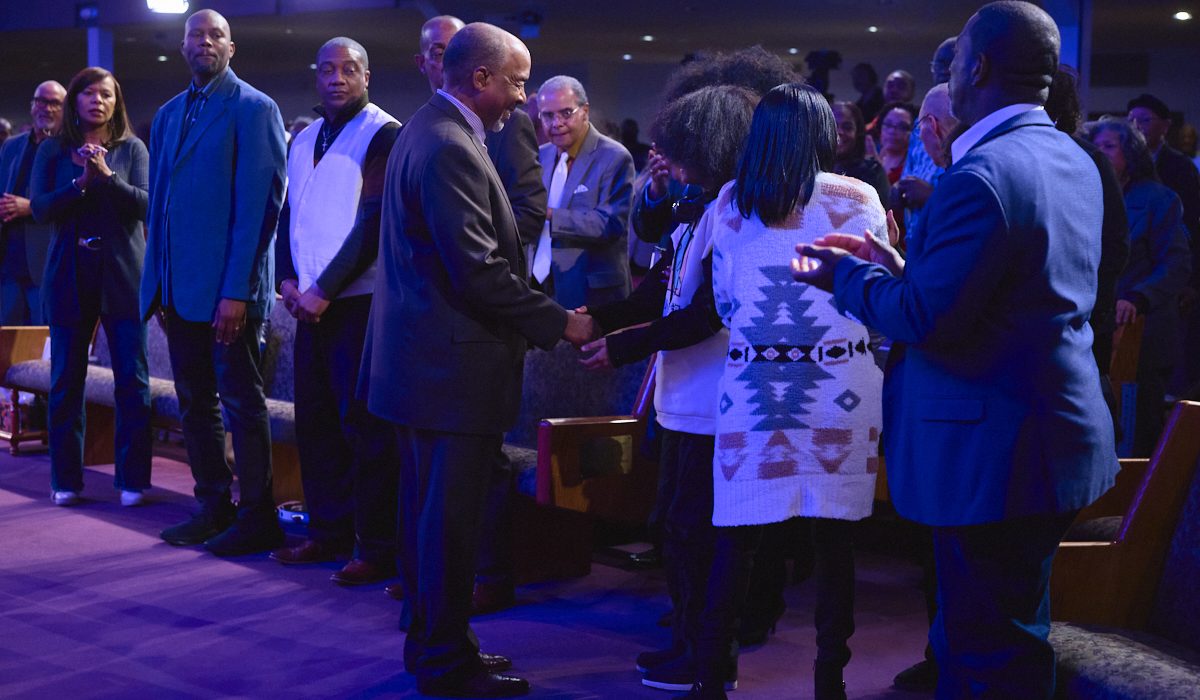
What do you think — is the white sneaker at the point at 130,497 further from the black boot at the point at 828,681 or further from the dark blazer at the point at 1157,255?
the dark blazer at the point at 1157,255

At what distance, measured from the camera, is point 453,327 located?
9.04 ft

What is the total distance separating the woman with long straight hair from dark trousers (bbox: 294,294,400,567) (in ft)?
5.09

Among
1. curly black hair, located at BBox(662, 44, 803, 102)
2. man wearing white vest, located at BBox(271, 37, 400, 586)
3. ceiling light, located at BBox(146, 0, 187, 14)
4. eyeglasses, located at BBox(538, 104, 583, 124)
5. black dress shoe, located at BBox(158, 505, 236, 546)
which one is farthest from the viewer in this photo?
ceiling light, located at BBox(146, 0, 187, 14)

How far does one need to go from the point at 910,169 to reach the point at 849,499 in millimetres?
2562

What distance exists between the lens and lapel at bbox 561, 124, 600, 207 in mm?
4676

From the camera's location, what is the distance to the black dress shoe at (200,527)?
4.23 metres

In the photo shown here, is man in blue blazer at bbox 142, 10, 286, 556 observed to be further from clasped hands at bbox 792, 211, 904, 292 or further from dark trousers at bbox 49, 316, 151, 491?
clasped hands at bbox 792, 211, 904, 292

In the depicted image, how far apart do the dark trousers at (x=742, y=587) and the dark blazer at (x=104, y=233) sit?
3040mm

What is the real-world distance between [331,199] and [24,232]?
303 centimetres

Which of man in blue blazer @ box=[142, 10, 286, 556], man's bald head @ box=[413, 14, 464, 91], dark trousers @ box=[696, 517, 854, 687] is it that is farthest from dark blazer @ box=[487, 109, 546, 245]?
dark trousers @ box=[696, 517, 854, 687]

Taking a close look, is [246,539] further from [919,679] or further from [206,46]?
[919,679]

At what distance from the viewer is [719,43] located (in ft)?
48.0

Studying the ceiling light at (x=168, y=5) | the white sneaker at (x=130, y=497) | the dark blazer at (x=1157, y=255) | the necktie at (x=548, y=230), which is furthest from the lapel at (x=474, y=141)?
the ceiling light at (x=168, y=5)

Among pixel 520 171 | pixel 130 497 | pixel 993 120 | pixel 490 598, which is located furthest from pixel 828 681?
pixel 130 497
